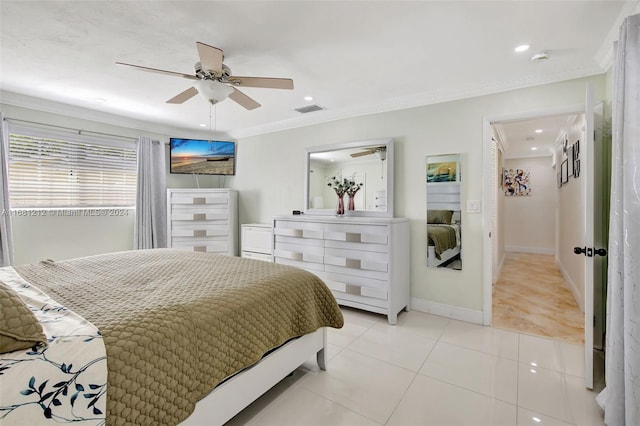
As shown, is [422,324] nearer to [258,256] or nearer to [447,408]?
[447,408]

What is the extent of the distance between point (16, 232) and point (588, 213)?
17.9 ft

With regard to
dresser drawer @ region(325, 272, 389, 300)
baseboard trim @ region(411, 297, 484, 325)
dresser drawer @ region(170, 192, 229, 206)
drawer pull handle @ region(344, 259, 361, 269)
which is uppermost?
dresser drawer @ region(170, 192, 229, 206)

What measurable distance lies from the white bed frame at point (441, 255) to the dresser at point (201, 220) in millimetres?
3001

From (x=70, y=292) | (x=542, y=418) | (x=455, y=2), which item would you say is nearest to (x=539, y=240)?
(x=542, y=418)

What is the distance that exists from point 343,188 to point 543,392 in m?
2.64

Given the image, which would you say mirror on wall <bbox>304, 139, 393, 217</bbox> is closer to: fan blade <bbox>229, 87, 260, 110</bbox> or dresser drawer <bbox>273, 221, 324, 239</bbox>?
dresser drawer <bbox>273, 221, 324, 239</bbox>

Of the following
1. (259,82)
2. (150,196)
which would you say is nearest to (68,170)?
(150,196)

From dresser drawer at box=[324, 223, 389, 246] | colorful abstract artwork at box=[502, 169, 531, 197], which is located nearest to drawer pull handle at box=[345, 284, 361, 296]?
dresser drawer at box=[324, 223, 389, 246]

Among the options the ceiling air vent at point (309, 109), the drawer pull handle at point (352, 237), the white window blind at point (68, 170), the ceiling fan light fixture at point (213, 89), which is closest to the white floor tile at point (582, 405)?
the drawer pull handle at point (352, 237)

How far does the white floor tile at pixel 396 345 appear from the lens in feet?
7.66

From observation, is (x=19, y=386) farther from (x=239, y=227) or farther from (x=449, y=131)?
(x=239, y=227)

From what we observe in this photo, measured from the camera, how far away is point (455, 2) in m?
1.78

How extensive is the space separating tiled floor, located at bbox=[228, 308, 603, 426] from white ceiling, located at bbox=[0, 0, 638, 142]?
2413 millimetres

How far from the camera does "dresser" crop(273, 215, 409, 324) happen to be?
3.01m
